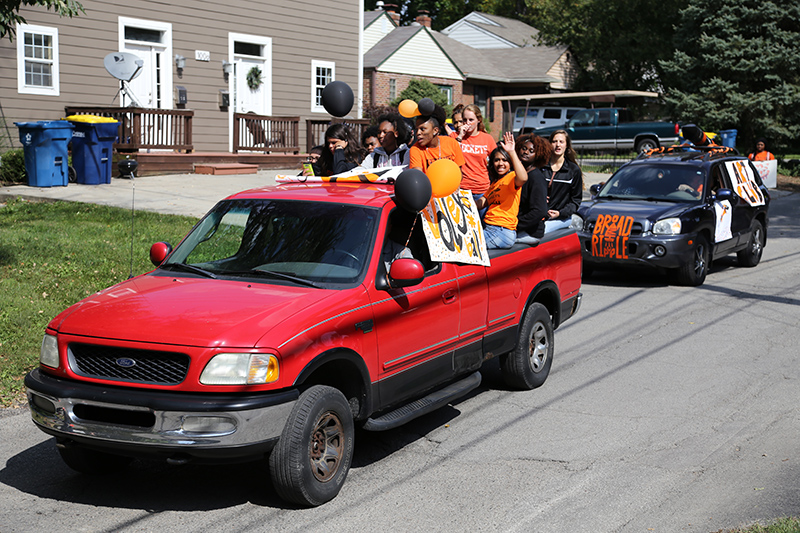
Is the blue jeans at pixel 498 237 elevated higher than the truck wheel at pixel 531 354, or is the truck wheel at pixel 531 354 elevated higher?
the blue jeans at pixel 498 237

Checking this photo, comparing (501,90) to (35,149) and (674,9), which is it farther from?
(35,149)

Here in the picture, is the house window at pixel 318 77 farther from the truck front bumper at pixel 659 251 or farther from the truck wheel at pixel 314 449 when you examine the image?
the truck wheel at pixel 314 449

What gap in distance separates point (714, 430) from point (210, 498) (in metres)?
3.59

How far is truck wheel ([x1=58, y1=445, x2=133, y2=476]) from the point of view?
5238 millimetres

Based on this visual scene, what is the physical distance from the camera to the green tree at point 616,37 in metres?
42.9

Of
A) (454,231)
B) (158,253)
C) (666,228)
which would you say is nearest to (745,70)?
(666,228)

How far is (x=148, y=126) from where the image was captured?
19.8 m

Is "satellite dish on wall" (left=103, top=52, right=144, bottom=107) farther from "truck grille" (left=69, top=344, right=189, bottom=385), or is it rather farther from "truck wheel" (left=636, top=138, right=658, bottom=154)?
"truck wheel" (left=636, top=138, right=658, bottom=154)

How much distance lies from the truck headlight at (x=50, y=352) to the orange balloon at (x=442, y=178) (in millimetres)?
2632

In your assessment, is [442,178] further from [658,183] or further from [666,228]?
[658,183]

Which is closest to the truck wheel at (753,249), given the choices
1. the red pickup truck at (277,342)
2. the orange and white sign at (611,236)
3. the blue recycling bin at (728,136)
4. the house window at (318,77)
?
the orange and white sign at (611,236)

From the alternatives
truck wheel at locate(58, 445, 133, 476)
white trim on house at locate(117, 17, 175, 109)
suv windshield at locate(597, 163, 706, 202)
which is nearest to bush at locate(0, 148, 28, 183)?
white trim on house at locate(117, 17, 175, 109)

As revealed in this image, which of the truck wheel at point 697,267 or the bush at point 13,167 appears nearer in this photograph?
the truck wheel at point 697,267

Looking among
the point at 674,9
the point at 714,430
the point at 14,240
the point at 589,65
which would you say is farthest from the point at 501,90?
the point at 714,430
